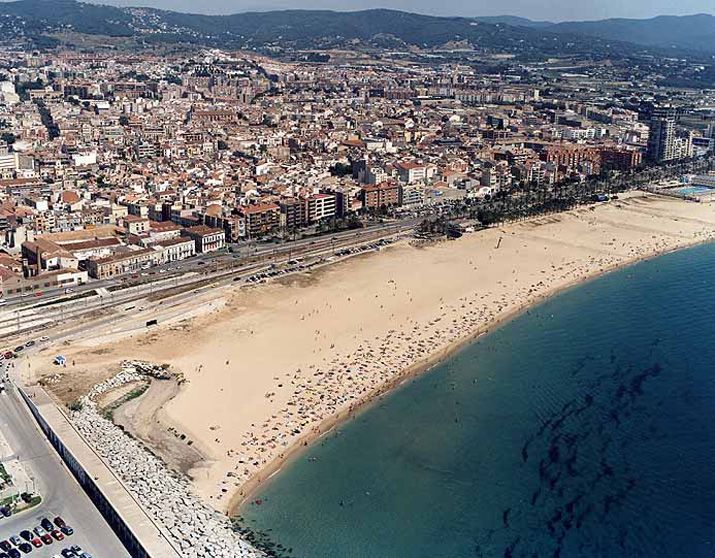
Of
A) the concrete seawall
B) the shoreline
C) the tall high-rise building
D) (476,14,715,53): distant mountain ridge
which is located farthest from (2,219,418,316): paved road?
(476,14,715,53): distant mountain ridge

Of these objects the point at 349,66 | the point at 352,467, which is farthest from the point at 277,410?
the point at 349,66

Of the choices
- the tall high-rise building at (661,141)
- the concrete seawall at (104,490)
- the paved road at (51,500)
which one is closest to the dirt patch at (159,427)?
the concrete seawall at (104,490)

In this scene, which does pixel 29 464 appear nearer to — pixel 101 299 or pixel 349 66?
pixel 101 299

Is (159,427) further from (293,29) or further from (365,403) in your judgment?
(293,29)

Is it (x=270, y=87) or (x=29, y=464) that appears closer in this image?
(x=29, y=464)

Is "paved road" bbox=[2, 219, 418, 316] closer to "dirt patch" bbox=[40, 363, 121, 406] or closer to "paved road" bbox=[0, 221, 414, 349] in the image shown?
"paved road" bbox=[0, 221, 414, 349]

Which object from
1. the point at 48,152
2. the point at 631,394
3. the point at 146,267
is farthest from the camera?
the point at 48,152

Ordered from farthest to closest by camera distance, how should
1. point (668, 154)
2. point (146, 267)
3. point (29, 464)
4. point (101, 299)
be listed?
point (668, 154), point (146, 267), point (101, 299), point (29, 464)
